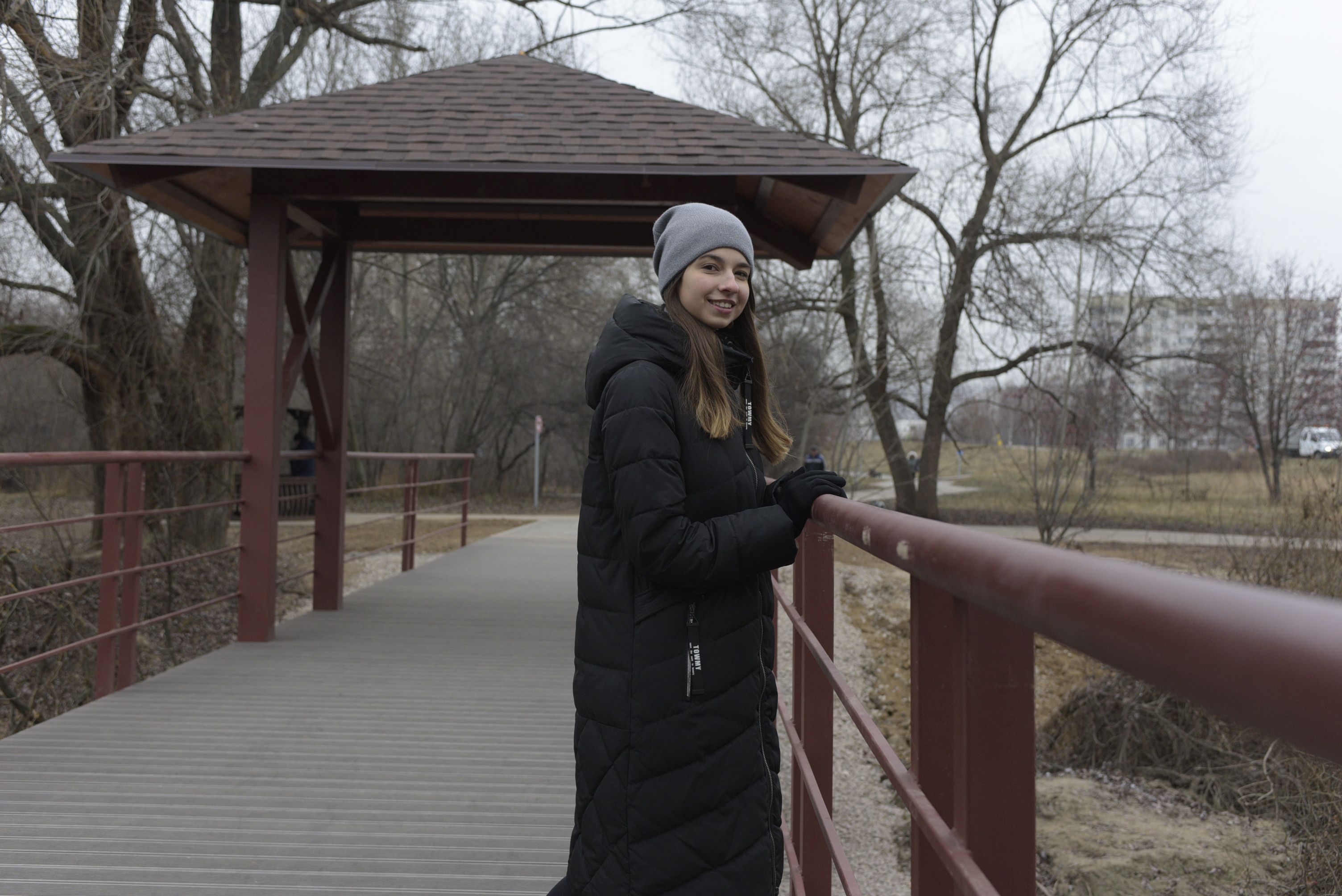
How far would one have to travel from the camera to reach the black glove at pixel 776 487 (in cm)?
212

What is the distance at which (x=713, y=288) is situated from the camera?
7.20 ft

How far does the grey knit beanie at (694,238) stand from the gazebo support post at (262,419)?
4.90 meters

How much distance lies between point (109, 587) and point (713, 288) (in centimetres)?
426

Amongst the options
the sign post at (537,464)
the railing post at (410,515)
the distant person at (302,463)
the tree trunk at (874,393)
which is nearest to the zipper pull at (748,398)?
the railing post at (410,515)

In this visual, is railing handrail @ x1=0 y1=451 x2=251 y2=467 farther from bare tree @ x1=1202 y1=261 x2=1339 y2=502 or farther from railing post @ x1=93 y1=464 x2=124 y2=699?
bare tree @ x1=1202 y1=261 x2=1339 y2=502

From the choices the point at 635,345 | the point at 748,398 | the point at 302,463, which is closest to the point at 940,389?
the point at 302,463

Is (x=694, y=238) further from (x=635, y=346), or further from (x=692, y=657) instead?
(x=692, y=657)

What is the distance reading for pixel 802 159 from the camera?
6469mm

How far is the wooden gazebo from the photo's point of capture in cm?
636

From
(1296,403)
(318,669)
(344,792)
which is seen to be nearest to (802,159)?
(318,669)

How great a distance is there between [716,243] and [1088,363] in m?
18.1

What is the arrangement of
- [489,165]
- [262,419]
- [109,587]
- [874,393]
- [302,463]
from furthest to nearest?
[302,463], [874,393], [262,419], [489,165], [109,587]

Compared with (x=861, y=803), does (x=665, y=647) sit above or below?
above

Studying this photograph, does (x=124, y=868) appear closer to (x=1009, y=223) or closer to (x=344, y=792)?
(x=344, y=792)
